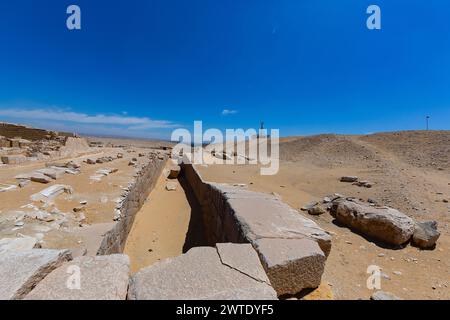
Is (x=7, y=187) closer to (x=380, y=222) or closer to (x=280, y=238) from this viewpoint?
(x=280, y=238)

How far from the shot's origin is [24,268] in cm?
156

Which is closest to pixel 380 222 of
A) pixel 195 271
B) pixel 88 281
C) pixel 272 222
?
pixel 272 222

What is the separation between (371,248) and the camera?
159 inches

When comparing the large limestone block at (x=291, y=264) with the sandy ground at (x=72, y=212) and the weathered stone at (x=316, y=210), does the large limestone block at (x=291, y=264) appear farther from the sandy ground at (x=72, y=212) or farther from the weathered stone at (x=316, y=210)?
the weathered stone at (x=316, y=210)

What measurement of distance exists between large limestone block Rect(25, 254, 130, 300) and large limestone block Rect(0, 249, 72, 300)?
49mm

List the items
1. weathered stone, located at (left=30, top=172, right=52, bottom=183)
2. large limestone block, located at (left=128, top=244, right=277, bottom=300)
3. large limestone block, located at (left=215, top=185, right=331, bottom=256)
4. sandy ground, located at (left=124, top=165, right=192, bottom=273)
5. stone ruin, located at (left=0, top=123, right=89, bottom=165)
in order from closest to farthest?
1. large limestone block, located at (left=128, top=244, right=277, bottom=300)
2. large limestone block, located at (left=215, top=185, right=331, bottom=256)
3. sandy ground, located at (left=124, top=165, right=192, bottom=273)
4. weathered stone, located at (left=30, top=172, right=52, bottom=183)
5. stone ruin, located at (left=0, top=123, right=89, bottom=165)

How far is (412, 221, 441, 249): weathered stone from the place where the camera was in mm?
3963

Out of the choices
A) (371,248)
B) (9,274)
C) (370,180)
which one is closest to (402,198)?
(370,180)

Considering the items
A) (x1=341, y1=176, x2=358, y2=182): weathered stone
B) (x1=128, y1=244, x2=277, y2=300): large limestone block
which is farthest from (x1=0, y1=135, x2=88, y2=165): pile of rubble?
(x1=341, y1=176, x2=358, y2=182): weathered stone

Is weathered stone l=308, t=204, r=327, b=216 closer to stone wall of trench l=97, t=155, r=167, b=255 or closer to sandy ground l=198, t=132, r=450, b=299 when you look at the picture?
sandy ground l=198, t=132, r=450, b=299

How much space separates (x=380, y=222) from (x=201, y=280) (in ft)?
13.3

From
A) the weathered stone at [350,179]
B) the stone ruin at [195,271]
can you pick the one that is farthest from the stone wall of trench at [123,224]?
the weathered stone at [350,179]
